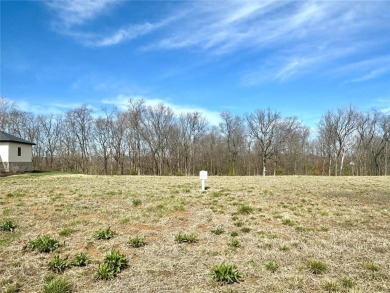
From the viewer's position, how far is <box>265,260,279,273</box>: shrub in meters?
4.83

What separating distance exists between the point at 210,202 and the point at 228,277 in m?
5.91

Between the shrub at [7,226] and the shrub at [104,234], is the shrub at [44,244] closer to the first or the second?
the shrub at [104,234]

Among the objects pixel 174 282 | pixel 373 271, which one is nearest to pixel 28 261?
pixel 174 282

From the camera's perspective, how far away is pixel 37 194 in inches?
457

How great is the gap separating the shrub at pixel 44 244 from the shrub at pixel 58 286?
1.37 meters

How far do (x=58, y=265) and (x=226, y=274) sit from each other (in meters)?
2.86

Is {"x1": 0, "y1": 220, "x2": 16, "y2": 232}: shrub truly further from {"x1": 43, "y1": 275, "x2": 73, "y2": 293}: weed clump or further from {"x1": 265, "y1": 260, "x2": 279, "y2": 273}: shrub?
{"x1": 265, "y1": 260, "x2": 279, "y2": 273}: shrub

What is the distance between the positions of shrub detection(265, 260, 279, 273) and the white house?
3305 cm

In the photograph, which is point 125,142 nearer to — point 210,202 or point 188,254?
point 210,202

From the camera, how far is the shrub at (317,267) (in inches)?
185

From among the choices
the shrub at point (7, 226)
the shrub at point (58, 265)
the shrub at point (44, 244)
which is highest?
the shrub at point (7, 226)

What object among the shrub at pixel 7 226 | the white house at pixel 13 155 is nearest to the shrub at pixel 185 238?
the shrub at pixel 7 226

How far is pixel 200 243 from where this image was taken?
6.19 metres

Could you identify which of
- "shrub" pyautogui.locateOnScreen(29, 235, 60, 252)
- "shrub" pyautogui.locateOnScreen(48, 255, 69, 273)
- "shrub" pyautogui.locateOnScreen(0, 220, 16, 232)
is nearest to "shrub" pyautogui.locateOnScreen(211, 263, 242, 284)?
"shrub" pyautogui.locateOnScreen(48, 255, 69, 273)
